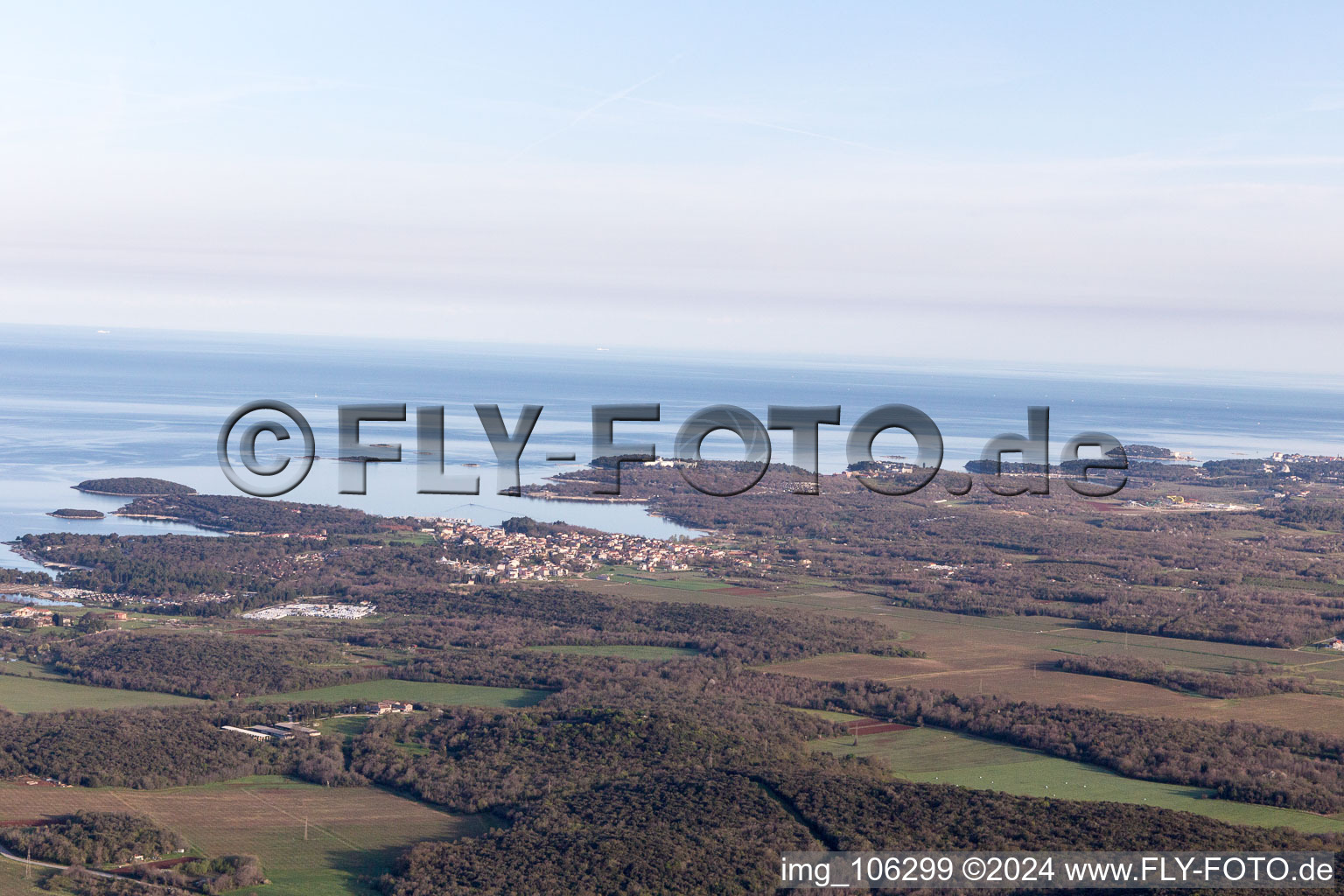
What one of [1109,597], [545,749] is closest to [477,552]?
[1109,597]

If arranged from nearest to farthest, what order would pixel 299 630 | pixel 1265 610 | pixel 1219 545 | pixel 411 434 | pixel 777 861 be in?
pixel 777 861 < pixel 299 630 < pixel 1265 610 < pixel 1219 545 < pixel 411 434

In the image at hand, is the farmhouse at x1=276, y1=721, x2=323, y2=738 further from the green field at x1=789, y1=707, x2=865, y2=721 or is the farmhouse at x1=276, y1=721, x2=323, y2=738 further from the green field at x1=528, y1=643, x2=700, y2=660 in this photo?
the green field at x1=789, y1=707, x2=865, y2=721

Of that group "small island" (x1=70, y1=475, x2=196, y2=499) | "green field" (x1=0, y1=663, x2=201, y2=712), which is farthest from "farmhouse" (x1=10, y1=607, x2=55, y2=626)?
"small island" (x1=70, y1=475, x2=196, y2=499)

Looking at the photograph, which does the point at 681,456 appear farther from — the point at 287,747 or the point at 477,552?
the point at 287,747

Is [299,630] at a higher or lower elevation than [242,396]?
lower

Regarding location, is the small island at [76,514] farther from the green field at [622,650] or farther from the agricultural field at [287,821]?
the agricultural field at [287,821]
